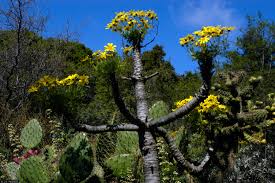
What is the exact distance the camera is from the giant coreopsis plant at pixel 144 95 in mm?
2736

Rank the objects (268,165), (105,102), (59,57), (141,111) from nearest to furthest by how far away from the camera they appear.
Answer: (141,111) < (268,165) < (59,57) < (105,102)

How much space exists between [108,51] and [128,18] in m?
0.40

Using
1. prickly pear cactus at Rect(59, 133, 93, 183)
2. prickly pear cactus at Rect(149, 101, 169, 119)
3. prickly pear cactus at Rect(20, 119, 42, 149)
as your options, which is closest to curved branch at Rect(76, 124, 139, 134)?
prickly pear cactus at Rect(59, 133, 93, 183)

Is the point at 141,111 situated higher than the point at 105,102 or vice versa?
the point at 105,102

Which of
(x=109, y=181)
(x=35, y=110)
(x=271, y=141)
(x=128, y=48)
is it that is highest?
(x=35, y=110)

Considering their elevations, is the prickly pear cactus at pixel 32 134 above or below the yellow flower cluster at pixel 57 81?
above

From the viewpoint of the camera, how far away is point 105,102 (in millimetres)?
17312

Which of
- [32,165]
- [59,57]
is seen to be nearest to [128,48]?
[32,165]

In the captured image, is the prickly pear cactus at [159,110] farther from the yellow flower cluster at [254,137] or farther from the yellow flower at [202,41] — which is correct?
the yellow flower at [202,41]

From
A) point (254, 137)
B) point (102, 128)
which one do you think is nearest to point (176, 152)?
point (102, 128)

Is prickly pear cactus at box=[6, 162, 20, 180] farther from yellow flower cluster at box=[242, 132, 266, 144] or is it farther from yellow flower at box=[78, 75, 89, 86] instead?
yellow flower at box=[78, 75, 89, 86]

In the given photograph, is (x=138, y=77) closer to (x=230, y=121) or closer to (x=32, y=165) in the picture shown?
(x=230, y=121)

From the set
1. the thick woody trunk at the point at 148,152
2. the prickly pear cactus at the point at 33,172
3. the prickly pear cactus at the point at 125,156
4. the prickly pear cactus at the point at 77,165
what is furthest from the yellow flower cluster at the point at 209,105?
the thick woody trunk at the point at 148,152

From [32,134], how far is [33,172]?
1281 millimetres
